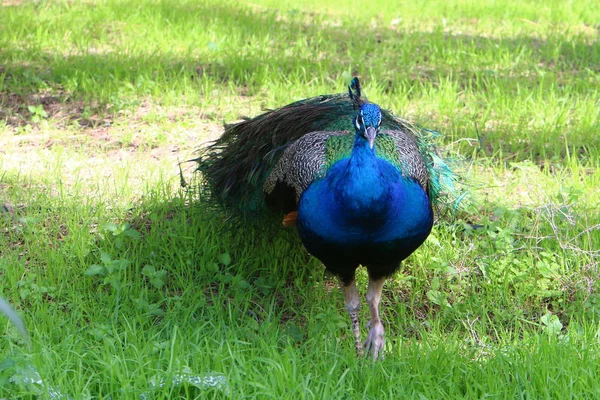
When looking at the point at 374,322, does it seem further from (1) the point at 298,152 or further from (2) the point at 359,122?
(2) the point at 359,122

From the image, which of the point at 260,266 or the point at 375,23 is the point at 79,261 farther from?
the point at 375,23

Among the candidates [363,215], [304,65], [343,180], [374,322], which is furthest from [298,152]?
[304,65]

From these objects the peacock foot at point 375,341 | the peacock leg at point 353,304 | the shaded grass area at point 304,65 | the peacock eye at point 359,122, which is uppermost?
the peacock eye at point 359,122

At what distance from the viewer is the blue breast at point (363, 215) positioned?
308 cm

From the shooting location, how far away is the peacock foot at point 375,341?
3514 millimetres

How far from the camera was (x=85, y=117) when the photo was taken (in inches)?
229

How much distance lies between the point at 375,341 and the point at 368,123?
3.45 ft

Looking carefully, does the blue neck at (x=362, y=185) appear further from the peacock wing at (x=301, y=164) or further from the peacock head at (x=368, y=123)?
the peacock wing at (x=301, y=164)

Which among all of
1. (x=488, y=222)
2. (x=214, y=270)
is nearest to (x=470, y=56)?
(x=488, y=222)

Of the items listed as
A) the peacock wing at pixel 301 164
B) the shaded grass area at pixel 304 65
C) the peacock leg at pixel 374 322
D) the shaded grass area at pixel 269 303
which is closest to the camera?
the shaded grass area at pixel 269 303

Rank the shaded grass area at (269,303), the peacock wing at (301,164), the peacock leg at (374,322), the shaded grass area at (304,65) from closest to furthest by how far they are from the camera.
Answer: the shaded grass area at (269,303)
the peacock wing at (301,164)
the peacock leg at (374,322)
the shaded grass area at (304,65)

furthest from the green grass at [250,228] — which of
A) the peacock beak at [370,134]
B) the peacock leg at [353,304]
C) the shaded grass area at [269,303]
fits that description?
Answer: the peacock beak at [370,134]

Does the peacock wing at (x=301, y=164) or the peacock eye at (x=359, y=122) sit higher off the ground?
the peacock eye at (x=359, y=122)

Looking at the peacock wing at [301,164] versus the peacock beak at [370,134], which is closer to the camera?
the peacock beak at [370,134]
